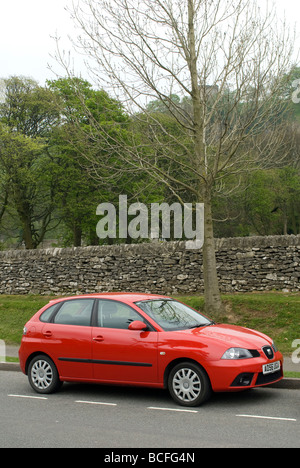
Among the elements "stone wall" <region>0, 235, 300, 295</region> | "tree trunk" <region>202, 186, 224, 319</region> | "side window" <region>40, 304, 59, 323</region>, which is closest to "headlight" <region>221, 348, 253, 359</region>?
"side window" <region>40, 304, 59, 323</region>

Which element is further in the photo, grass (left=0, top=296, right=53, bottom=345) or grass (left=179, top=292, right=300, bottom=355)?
grass (left=0, top=296, right=53, bottom=345)

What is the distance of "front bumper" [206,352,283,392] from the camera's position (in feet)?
26.3

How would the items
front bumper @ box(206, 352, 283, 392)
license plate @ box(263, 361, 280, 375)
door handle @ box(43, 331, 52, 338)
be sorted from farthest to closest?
door handle @ box(43, 331, 52, 338) → license plate @ box(263, 361, 280, 375) → front bumper @ box(206, 352, 283, 392)

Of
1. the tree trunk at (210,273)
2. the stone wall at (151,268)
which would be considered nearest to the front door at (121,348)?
the tree trunk at (210,273)

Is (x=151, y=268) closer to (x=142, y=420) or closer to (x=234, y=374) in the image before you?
Answer: (x=234, y=374)

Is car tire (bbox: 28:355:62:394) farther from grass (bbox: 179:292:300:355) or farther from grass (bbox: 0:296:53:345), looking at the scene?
grass (bbox: 0:296:53:345)

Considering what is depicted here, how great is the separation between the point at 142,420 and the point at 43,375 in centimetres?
268

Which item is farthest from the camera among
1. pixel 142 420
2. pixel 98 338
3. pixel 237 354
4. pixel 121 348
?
pixel 98 338

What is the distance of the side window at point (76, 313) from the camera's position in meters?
9.45

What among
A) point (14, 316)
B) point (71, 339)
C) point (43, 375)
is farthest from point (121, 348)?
point (14, 316)

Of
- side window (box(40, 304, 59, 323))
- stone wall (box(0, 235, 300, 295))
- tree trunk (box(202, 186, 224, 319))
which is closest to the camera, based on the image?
side window (box(40, 304, 59, 323))

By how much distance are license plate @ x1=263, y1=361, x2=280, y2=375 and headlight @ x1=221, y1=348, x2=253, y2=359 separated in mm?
300

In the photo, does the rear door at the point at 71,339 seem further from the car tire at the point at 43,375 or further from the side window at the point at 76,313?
the car tire at the point at 43,375

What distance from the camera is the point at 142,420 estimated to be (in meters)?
7.59
